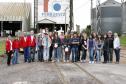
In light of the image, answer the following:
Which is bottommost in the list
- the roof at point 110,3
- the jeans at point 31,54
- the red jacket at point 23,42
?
the jeans at point 31,54

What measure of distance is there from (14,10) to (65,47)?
73.8m

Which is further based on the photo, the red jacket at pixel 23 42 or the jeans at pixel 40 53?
the red jacket at pixel 23 42

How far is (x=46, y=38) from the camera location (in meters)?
26.4

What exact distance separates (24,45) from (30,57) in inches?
32.3

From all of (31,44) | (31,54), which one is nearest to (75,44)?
(31,44)

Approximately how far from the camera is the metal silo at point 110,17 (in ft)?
270

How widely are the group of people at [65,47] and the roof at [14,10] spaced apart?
221 ft

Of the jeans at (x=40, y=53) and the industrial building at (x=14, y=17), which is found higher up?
the industrial building at (x=14, y=17)

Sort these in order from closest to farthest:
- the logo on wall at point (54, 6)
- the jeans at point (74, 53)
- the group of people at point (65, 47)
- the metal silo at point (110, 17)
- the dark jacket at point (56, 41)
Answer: the group of people at point (65, 47) < the jeans at point (74, 53) < the dark jacket at point (56, 41) < the logo on wall at point (54, 6) < the metal silo at point (110, 17)

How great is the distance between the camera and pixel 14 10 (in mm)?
99062

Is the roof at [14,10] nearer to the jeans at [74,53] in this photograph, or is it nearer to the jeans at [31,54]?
the jeans at [31,54]

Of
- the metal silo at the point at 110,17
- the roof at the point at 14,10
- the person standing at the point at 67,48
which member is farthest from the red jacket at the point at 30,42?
the roof at the point at 14,10

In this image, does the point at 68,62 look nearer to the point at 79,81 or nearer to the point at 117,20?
the point at 79,81

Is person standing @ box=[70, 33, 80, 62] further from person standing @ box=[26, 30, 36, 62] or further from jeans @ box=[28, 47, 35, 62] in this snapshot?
jeans @ box=[28, 47, 35, 62]
